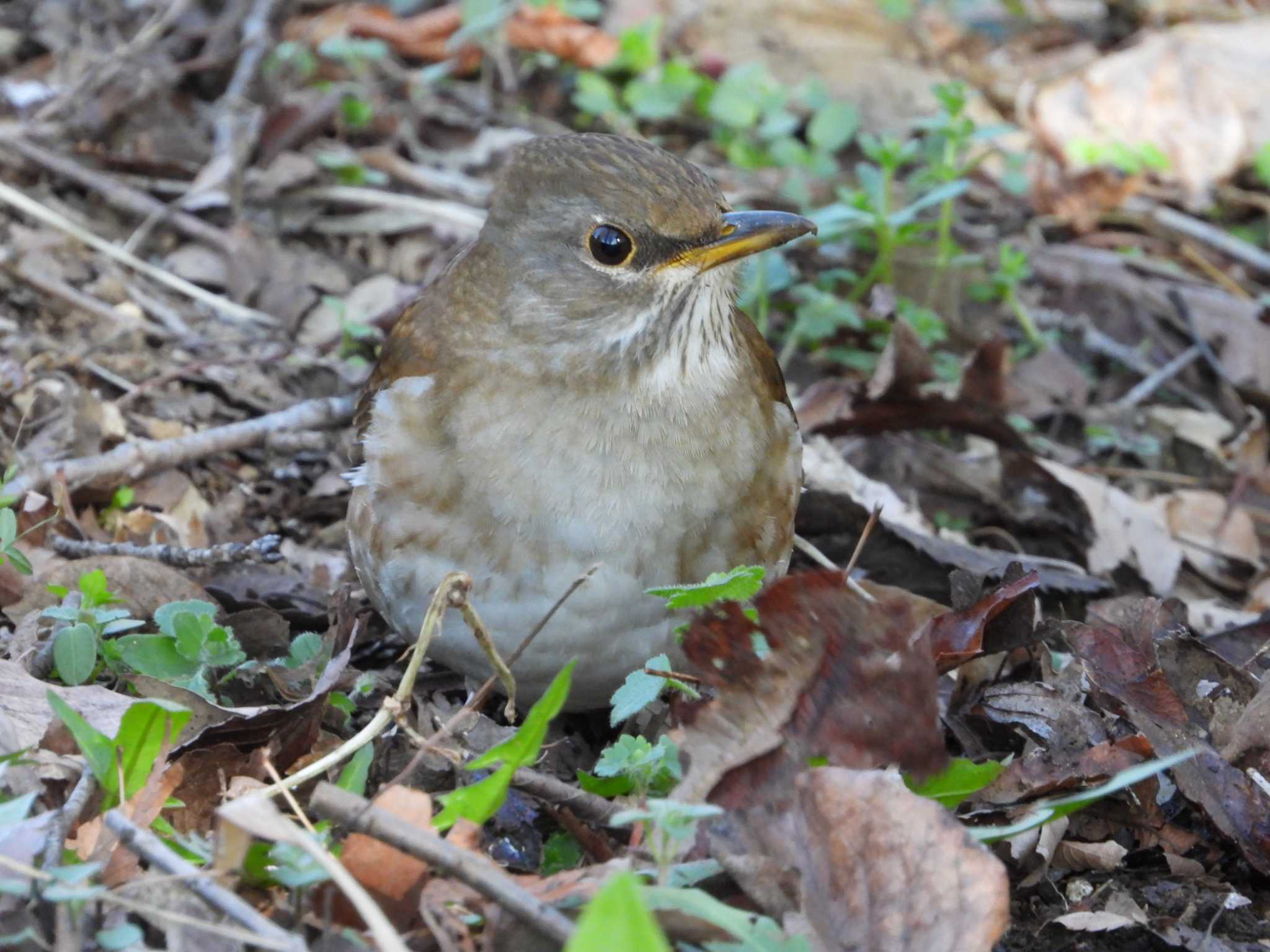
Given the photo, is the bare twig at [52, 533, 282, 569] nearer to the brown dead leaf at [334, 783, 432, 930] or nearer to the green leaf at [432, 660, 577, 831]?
the green leaf at [432, 660, 577, 831]

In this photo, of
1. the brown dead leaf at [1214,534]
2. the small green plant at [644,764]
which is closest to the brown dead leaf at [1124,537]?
the brown dead leaf at [1214,534]

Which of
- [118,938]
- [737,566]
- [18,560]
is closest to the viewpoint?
[118,938]

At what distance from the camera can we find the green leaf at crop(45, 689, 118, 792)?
3160mm

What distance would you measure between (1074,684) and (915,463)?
2.09 metres

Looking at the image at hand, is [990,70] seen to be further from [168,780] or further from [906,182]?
[168,780]

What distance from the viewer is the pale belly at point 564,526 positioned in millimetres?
4125

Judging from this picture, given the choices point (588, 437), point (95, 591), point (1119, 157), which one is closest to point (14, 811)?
point (95, 591)

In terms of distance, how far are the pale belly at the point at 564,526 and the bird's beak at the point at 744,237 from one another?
0.43 metres

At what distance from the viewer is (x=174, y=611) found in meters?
4.04

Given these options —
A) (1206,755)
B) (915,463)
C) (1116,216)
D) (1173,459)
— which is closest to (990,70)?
(1116,216)

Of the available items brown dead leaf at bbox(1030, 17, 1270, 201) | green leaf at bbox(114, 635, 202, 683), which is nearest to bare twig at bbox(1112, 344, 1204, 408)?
brown dead leaf at bbox(1030, 17, 1270, 201)

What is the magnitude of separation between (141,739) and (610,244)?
1785 mm

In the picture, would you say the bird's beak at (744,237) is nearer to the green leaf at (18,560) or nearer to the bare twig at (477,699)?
the bare twig at (477,699)

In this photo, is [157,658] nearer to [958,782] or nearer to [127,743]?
[127,743]
